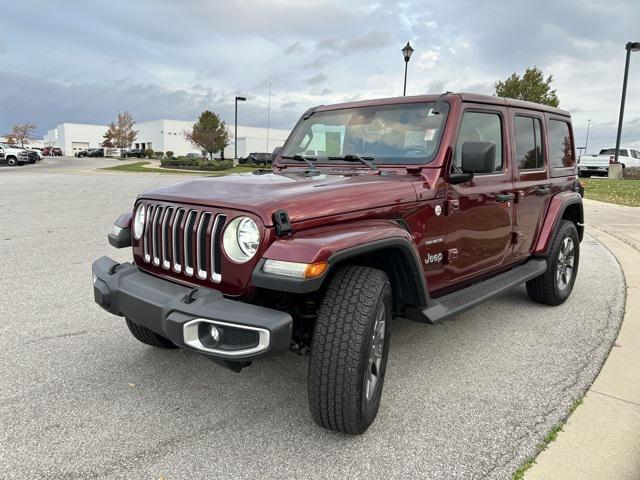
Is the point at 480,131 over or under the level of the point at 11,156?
over

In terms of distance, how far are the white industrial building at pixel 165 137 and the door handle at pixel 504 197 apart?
67.5 m

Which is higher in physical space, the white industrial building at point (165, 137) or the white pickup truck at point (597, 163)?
the white industrial building at point (165, 137)

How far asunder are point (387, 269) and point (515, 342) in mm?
1608

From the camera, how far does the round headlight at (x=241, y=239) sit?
2.36 m

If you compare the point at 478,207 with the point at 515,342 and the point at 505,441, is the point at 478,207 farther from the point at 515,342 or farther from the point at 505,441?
the point at 505,441

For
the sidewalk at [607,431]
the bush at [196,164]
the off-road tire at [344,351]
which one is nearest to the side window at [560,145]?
the sidewalk at [607,431]

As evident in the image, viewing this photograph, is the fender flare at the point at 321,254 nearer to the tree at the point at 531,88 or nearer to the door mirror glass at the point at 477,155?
the door mirror glass at the point at 477,155

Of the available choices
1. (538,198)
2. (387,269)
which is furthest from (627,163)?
(387,269)

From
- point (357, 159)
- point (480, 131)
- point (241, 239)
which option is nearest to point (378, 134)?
point (357, 159)

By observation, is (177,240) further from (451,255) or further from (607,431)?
(607,431)

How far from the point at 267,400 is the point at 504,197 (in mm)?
2286

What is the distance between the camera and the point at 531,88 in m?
26.4

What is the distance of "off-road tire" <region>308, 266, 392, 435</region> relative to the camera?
2311 mm

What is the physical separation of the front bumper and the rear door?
8.51 feet
